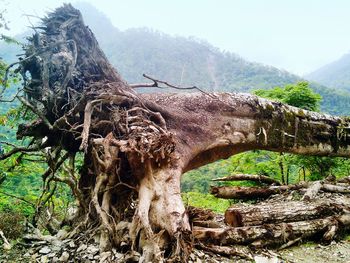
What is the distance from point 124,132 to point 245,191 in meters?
3.38

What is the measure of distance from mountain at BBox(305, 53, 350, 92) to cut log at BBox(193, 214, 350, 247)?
2460 inches

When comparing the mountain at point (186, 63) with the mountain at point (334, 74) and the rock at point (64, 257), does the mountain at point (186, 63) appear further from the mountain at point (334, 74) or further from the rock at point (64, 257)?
the mountain at point (334, 74)

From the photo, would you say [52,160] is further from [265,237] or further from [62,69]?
[265,237]

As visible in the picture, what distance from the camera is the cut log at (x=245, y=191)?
6.82m

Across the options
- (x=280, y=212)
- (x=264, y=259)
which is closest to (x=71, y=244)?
(x=264, y=259)

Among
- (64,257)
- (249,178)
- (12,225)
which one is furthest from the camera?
(249,178)

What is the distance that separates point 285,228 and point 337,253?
708 millimetres

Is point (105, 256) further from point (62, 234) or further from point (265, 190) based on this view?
point (265, 190)

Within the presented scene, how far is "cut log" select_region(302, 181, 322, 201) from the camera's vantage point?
5.90 metres

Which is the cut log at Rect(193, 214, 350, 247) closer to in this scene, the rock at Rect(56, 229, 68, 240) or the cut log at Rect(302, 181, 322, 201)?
the cut log at Rect(302, 181, 322, 201)

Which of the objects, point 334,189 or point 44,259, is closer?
point 44,259

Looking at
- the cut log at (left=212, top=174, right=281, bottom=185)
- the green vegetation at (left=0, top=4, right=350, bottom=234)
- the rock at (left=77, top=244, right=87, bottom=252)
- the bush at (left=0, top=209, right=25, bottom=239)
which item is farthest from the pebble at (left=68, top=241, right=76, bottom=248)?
the cut log at (left=212, top=174, right=281, bottom=185)

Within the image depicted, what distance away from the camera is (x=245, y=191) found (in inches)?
276

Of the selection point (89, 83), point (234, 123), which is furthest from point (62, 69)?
point (234, 123)
